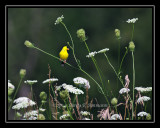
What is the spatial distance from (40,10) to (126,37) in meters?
5.91

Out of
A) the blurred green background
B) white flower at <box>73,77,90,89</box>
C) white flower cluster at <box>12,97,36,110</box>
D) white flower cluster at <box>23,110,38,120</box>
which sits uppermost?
the blurred green background

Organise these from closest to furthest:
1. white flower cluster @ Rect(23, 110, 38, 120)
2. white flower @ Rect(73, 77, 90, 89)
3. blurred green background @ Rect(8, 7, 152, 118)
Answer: white flower cluster @ Rect(23, 110, 38, 120)
white flower @ Rect(73, 77, 90, 89)
blurred green background @ Rect(8, 7, 152, 118)

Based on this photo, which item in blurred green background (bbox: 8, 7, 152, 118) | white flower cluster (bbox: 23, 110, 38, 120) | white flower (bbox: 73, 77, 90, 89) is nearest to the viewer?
white flower cluster (bbox: 23, 110, 38, 120)

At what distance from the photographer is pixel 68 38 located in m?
Result: 21.6

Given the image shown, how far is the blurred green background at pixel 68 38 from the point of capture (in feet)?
65.3

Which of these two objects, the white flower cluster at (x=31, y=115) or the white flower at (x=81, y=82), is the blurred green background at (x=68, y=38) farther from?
the white flower cluster at (x=31, y=115)

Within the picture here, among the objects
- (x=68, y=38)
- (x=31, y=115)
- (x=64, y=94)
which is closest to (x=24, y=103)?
(x=31, y=115)

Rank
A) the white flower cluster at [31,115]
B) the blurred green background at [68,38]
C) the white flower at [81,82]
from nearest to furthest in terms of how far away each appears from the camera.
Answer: the white flower cluster at [31,115] → the white flower at [81,82] → the blurred green background at [68,38]

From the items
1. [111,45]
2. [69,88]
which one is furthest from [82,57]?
[69,88]

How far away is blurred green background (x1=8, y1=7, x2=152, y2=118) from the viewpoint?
19.9m

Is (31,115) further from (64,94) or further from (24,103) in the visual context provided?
(64,94)

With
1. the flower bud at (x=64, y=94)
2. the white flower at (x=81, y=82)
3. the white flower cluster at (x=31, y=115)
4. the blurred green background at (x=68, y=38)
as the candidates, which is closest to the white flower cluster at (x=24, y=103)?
the white flower cluster at (x=31, y=115)

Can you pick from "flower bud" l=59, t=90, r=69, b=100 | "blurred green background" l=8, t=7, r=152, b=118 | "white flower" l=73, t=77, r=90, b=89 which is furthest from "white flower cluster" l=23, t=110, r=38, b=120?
"blurred green background" l=8, t=7, r=152, b=118

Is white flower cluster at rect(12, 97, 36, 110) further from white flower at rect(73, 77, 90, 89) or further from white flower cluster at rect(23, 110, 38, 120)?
white flower at rect(73, 77, 90, 89)
